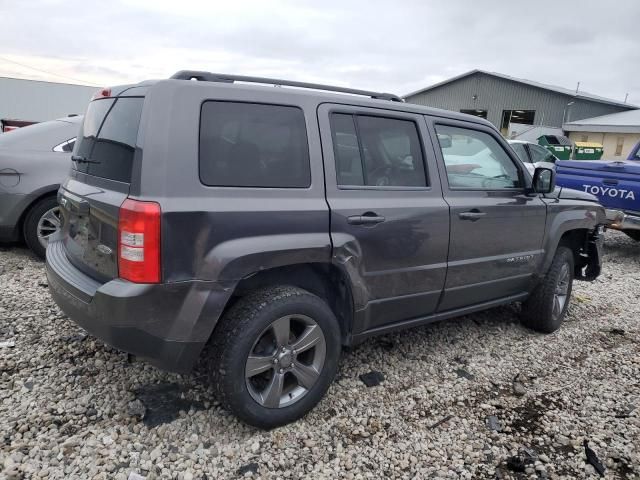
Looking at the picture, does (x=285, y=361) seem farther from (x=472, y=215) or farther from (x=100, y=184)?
(x=472, y=215)

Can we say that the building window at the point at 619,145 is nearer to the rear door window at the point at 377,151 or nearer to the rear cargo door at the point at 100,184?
the rear door window at the point at 377,151

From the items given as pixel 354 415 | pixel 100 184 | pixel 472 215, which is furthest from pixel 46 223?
pixel 472 215

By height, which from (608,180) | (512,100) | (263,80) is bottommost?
(608,180)

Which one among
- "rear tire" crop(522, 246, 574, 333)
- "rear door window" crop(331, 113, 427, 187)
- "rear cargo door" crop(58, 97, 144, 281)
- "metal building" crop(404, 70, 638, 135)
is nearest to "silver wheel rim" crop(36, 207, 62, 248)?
"rear cargo door" crop(58, 97, 144, 281)

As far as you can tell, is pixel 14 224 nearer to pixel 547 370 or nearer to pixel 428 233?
pixel 428 233

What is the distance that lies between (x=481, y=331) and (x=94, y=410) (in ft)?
10.4

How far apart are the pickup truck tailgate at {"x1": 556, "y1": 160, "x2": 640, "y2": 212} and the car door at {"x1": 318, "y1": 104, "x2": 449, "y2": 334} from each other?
5.02 m

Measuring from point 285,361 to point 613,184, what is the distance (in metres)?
6.37

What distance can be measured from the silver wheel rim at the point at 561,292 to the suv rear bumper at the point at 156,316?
10.8ft

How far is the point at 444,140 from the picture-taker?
11.3ft

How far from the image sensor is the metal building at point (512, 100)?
104 ft

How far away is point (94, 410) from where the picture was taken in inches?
110

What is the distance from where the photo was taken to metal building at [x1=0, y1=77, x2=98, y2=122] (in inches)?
790

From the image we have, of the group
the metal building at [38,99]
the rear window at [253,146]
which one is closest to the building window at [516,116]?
the metal building at [38,99]
